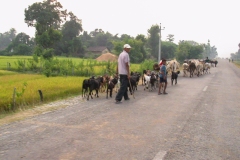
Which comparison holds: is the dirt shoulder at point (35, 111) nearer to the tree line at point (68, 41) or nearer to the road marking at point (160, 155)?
the road marking at point (160, 155)

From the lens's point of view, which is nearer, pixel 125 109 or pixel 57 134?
pixel 57 134

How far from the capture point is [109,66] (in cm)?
2244

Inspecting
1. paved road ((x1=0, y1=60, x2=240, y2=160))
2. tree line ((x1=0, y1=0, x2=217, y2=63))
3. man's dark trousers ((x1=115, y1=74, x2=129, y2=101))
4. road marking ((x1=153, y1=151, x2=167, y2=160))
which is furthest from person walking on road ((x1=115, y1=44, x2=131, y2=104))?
tree line ((x1=0, y1=0, x2=217, y2=63))

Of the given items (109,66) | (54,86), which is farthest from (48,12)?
(54,86)

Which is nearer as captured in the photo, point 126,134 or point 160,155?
point 160,155

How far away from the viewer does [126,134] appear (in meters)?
6.05

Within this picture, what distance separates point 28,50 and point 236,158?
237 feet

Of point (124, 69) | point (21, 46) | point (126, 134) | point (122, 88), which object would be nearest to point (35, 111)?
point (122, 88)

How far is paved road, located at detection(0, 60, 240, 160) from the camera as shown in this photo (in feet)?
16.0

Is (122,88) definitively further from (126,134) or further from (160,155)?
(160,155)

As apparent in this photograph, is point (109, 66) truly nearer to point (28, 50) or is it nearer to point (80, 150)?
point (80, 150)

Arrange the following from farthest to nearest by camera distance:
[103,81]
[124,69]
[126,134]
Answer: [103,81], [124,69], [126,134]

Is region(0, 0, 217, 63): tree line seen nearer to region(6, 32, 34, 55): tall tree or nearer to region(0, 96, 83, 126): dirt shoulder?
region(6, 32, 34, 55): tall tree

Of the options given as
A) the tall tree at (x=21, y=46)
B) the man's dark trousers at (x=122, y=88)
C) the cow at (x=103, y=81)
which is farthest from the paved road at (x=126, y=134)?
the tall tree at (x=21, y=46)
